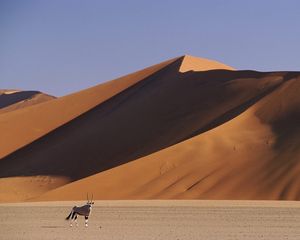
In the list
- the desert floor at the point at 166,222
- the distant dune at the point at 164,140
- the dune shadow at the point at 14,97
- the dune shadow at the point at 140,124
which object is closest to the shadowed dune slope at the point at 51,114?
the distant dune at the point at 164,140

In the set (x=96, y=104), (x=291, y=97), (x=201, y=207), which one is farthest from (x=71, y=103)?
(x=201, y=207)

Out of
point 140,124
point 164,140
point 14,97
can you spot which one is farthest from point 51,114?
point 14,97

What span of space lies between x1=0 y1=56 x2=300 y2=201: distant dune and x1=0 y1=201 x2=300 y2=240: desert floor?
22.5ft

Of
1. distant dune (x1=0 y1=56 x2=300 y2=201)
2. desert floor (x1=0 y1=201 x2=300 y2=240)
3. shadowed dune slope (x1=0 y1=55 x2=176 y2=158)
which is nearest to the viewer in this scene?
desert floor (x1=0 y1=201 x2=300 y2=240)

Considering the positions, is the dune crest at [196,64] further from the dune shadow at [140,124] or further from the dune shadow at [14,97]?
the dune shadow at [14,97]

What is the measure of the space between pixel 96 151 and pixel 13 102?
312ft

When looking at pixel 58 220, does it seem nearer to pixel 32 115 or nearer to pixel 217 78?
pixel 217 78

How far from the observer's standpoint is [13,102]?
14462 cm

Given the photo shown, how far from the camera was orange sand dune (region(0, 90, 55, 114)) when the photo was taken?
451 ft

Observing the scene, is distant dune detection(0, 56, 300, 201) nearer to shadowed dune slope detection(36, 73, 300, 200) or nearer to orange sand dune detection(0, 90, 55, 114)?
shadowed dune slope detection(36, 73, 300, 200)

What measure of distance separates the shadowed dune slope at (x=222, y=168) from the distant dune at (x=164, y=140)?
63 millimetres

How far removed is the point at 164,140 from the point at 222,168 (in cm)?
1064

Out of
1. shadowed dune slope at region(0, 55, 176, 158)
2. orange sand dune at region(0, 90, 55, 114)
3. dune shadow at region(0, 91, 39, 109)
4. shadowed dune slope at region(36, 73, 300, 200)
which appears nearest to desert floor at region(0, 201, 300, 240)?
shadowed dune slope at region(36, 73, 300, 200)

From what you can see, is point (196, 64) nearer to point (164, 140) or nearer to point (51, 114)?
point (51, 114)
